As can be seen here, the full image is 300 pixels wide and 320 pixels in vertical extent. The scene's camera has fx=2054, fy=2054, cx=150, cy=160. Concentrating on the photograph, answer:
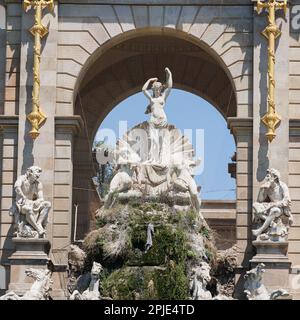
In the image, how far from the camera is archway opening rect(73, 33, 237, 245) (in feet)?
175

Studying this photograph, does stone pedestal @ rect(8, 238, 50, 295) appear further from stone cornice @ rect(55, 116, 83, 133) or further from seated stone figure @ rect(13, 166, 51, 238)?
stone cornice @ rect(55, 116, 83, 133)

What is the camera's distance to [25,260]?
4728 centimetres

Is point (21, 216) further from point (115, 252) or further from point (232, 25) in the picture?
point (232, 25)

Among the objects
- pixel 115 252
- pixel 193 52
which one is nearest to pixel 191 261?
pixel 115 252

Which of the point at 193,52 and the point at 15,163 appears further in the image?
the point at 193,52

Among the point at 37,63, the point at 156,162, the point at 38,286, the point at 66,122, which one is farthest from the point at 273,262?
the point at 37,63

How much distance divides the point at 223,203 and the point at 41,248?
1142 cm

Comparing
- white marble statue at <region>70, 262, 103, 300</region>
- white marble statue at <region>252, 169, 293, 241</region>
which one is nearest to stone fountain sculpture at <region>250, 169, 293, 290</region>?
white marble statue at <region>252, 169, 293, 241</region>

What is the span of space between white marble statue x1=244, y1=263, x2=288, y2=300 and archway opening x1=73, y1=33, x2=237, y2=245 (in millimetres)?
7706

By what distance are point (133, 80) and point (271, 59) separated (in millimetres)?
6855

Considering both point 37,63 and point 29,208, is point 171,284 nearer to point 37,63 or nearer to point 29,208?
point 29,208
